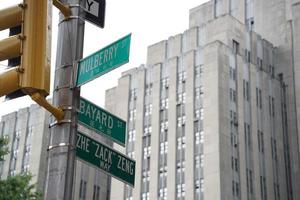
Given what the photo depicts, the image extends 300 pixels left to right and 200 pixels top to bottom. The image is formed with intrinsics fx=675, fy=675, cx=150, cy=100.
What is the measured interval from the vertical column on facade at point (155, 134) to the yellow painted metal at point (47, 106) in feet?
198

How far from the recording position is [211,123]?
219ft

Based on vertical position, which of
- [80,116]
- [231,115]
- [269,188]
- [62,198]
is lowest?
[62,198]

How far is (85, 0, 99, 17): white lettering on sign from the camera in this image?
31.7 feet

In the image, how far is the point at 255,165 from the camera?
69062 millimetres

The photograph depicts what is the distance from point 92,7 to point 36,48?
8.36 feet

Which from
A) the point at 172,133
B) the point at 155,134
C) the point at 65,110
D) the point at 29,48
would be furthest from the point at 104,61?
the point at 155,134

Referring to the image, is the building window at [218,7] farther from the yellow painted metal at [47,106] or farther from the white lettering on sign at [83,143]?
the yellow painted metal at [47,106]

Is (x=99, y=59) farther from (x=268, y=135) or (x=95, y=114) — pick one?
(x=268, y=135)

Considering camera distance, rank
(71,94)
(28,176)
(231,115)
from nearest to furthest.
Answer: (71,94) < (28,176) < (231,115)

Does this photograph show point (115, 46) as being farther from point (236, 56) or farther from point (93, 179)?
point (93, 179)

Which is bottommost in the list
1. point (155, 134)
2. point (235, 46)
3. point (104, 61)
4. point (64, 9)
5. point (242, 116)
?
point (104, 61)

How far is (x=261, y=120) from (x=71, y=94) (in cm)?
6544

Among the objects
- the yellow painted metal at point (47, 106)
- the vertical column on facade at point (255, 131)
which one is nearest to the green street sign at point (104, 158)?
the yellow painted metal at point (47, 106)

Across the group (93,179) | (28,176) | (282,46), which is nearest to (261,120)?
(282,46)
